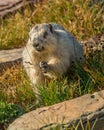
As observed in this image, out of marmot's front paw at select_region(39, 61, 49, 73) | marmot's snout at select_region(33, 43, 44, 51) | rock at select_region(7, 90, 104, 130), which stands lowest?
rock at select_region(7, 90, 104, 130)

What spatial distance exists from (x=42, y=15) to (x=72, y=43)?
3987mm

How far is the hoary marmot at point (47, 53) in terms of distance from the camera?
744cm

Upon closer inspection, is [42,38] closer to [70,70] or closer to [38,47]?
[38,47]

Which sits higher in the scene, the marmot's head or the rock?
the marmot's head

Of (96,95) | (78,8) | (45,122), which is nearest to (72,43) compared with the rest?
(96,95)

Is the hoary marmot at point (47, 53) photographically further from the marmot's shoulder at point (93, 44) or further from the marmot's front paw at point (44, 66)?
the marmot's shoulder at point (93, 44)

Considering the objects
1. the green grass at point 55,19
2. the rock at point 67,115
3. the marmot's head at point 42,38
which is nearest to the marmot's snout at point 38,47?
the marmot's head at point 42,38

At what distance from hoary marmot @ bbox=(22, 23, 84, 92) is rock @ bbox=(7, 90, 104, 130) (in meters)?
1.07

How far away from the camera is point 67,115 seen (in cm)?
639

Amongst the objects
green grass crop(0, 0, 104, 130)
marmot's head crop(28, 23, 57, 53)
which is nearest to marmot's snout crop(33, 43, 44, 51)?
marmot's head crop(28, 23, 57, 53)

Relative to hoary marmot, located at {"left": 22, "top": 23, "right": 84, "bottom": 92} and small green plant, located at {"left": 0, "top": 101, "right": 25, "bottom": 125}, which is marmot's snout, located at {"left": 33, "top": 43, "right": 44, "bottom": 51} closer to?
hoary marmot, located at {"left": 22, "top": 23, "right": 84, "bottom": 92}

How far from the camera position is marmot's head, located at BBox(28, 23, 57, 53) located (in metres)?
7.31

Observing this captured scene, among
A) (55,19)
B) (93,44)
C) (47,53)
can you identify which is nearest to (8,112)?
(47,53)

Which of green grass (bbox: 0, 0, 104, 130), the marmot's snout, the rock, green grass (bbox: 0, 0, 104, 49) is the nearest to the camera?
the rock
